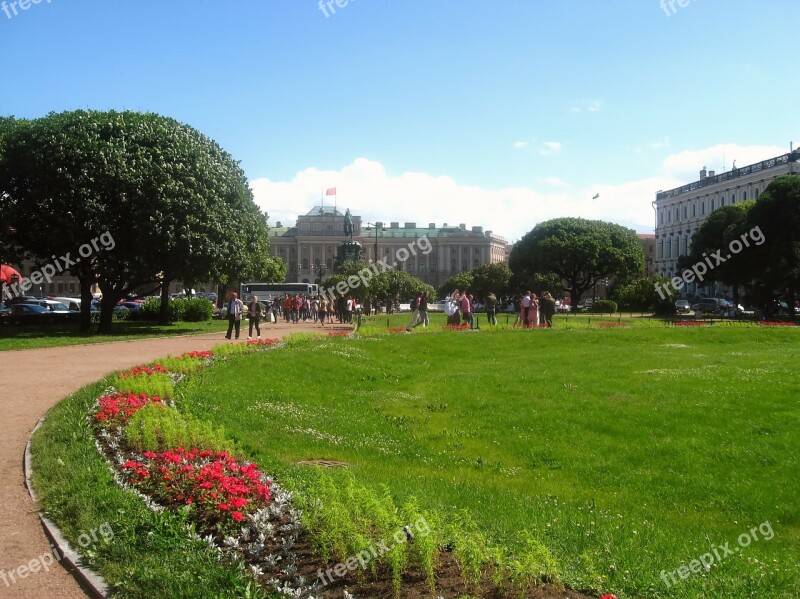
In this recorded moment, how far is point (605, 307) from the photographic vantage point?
55.7m

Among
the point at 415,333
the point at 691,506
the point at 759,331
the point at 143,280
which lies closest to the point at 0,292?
the point at 143,280

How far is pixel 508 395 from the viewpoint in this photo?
1435 centimetres

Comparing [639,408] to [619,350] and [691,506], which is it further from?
[619,350]

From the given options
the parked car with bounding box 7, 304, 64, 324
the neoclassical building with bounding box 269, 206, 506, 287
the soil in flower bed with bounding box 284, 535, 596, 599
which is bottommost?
the soil in flower bed with bounding box 284, 535, 596, 599

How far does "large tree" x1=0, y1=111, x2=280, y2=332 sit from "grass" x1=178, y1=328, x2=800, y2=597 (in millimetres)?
12683

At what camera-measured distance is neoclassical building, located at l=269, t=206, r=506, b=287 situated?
13625 centimetres

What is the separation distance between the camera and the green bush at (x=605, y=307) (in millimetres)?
54781

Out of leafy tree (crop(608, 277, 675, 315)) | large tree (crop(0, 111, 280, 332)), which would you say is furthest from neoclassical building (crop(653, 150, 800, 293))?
large tree (crop(0, 111, 280, 332))

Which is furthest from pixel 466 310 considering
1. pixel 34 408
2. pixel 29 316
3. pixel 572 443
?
pixel 29 316

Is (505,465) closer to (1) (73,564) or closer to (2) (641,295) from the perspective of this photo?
(1) (73,564)

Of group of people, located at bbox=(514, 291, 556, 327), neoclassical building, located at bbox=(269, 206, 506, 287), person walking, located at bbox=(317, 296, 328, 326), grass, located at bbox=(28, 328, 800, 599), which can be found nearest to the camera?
grass, located at bbox=(28, 328, 800, 599)

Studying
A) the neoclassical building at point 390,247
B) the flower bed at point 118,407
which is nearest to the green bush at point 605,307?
the flower bed at point 118,407

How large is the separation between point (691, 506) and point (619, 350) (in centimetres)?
1405

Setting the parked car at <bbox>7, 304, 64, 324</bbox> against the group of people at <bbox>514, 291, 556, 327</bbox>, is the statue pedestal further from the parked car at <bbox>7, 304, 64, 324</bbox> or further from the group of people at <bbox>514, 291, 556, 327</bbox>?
the group of people at <bbox>514, 291, 556, 327</bbox>
